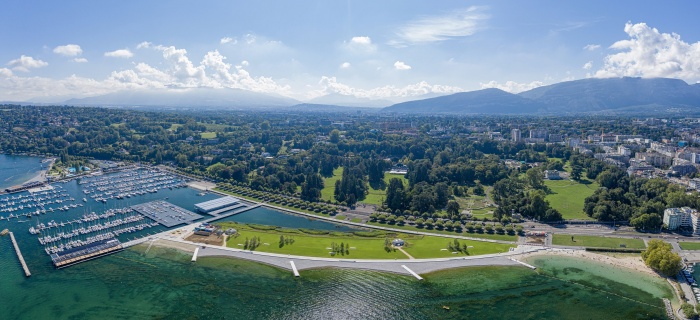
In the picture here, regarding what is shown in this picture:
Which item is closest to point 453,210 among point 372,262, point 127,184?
point 372,262

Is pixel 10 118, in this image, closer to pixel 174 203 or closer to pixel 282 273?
pixel 174 203

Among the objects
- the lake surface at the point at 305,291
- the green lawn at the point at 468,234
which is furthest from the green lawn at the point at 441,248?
the lake surface at the point at 305,291

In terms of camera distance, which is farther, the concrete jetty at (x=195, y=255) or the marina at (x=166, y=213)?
the marina at (x=166, y=213)

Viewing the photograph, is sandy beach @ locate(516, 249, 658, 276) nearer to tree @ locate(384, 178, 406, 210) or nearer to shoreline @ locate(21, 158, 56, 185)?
tree @ locate(384, 178, 406, 210)

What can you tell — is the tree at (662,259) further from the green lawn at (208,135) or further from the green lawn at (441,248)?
the green lawn at (208,135)

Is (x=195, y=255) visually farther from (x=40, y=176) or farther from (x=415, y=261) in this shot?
(x=40, y=176)

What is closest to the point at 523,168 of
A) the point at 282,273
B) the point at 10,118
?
the point at 282,273
